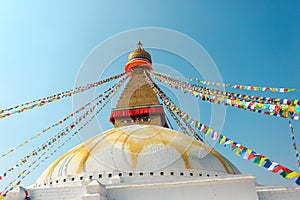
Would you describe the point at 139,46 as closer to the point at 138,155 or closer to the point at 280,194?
the point at 138,155

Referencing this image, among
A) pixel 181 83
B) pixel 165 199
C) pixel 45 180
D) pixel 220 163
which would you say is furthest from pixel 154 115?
pixel 165 199

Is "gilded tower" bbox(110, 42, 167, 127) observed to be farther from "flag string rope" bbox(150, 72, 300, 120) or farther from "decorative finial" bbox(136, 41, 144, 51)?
"flag string rope" bbox(150, 72, 300, 120)

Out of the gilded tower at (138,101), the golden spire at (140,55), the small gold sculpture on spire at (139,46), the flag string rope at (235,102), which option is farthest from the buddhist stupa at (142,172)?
the small gold sculpture on spire at (139,46)

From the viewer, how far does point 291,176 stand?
6621 millimetres

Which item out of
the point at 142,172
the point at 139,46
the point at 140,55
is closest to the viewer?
the point at 142,172

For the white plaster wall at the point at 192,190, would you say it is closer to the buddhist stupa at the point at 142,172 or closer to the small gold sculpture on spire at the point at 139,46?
the buddhist stupa at the point at 142,172

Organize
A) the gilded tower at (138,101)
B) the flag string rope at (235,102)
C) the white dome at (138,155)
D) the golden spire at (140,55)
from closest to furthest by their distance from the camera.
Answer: the flag string rope at (235,102), the white dome at (138,155), the gilded tower at (138,101), the golden spire at (140,55)

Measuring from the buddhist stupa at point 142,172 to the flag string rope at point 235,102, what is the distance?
6.67 feet

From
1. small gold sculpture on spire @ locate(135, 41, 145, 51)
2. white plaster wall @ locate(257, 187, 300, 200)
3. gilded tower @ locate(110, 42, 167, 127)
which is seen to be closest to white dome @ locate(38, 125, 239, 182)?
white plaster wall @ locate(257, 187, 300, 200)

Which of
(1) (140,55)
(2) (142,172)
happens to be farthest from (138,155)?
(1) (140,55)

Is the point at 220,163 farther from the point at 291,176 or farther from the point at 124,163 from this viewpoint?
the point at 291,176

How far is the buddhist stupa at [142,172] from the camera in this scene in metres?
8.70

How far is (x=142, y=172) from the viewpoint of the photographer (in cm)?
1033

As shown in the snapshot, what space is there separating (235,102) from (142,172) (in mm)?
3994
